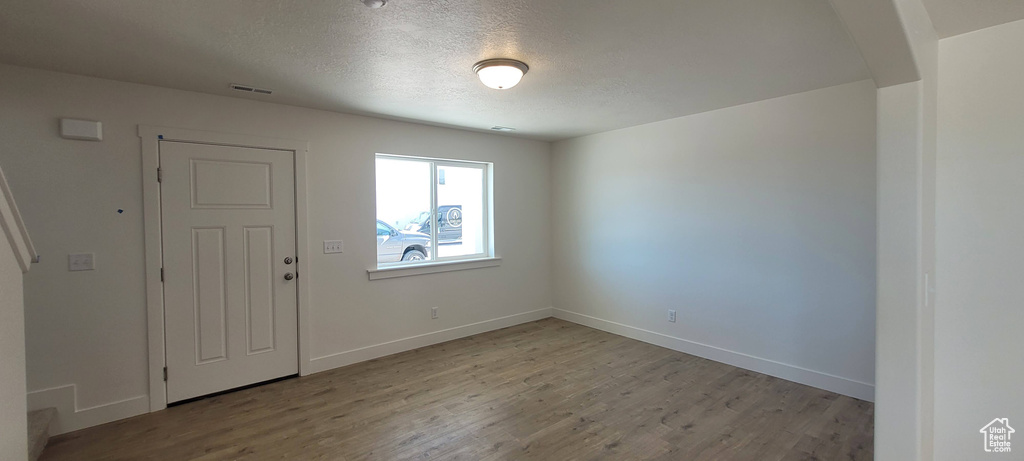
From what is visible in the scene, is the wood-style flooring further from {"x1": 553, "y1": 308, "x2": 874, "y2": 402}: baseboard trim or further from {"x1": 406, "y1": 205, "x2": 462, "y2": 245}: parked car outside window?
{"x1": 406, "y1": 205, "x2": 462, "y2": 245}: parked car outside window

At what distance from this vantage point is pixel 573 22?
79.8 inches

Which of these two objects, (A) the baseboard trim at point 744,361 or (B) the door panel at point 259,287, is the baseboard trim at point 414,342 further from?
(A) the baseboard trim at point 744,361

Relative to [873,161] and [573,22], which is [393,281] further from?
[873,161]

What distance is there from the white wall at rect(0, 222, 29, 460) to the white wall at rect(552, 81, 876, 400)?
438 cm

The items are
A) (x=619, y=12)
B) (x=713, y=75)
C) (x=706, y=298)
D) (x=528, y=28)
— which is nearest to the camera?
(x=619, y=12)

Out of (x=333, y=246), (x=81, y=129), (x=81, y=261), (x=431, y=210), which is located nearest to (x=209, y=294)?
(x=81, y=261)

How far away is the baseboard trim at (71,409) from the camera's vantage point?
2.61 metres

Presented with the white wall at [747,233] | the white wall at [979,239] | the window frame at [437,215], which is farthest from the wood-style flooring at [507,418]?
the window frame at [437,215]

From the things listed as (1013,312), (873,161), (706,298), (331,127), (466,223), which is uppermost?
(331,127)

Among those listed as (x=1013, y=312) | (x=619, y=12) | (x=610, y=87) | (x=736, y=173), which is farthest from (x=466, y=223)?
(x=1013, y=312)

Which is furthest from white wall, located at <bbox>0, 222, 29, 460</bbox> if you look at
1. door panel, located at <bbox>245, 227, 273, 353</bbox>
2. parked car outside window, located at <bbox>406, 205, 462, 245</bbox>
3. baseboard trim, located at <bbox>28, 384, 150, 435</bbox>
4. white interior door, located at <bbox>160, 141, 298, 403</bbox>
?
parked car outside window, located at <bbox>406, 205, 462, 245</bbox>

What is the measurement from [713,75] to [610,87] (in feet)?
2.28

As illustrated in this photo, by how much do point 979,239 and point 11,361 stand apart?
4141mm

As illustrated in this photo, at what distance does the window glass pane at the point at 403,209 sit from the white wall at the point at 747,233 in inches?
77.1
